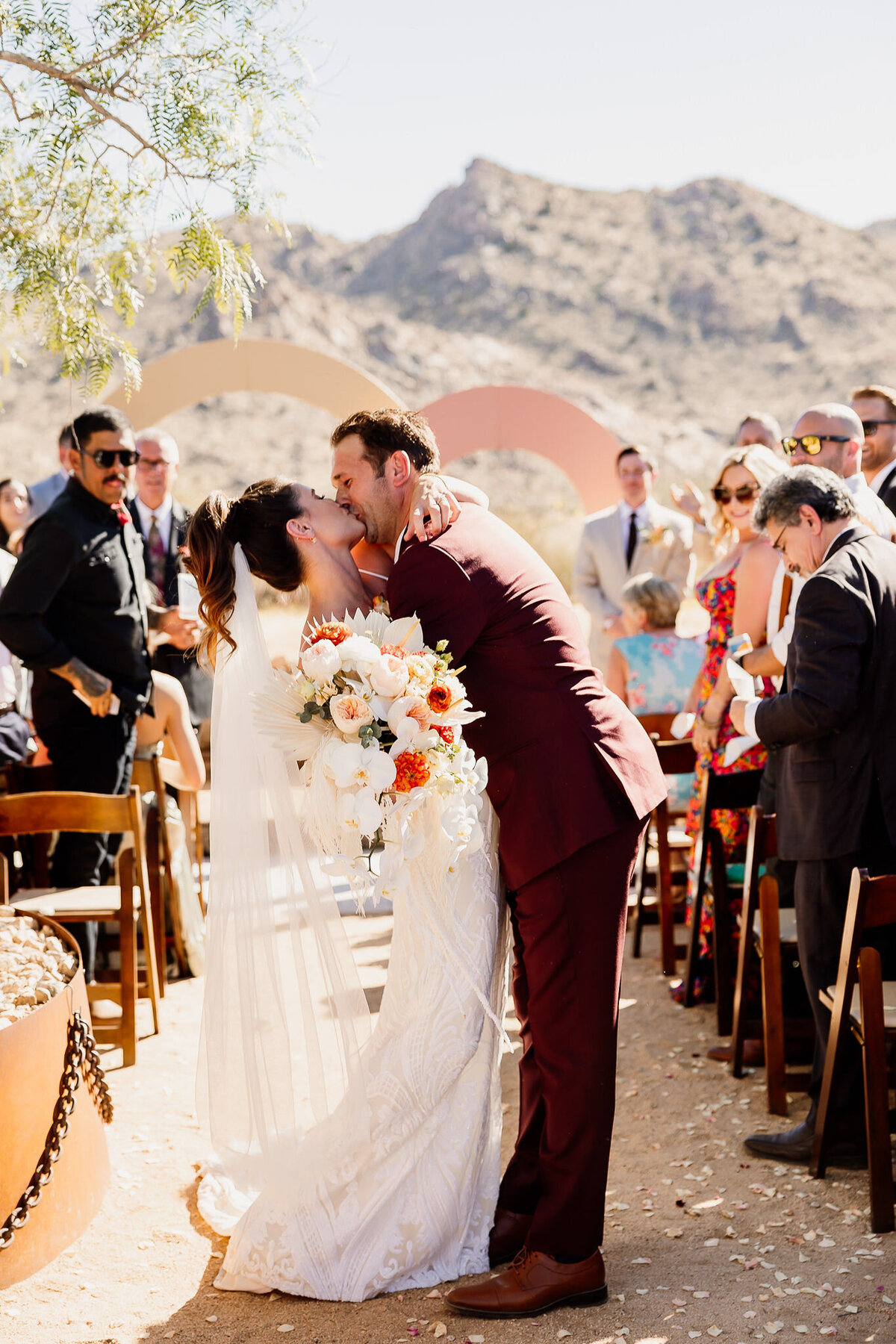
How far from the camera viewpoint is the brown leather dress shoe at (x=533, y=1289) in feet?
10.5

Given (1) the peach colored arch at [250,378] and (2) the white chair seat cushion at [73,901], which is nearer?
(2) the white chair seat cushion at [73,901]

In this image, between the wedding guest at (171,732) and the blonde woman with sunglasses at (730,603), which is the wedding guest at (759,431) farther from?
the wedding guest at (171,732)

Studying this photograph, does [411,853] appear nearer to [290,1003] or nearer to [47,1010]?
[47,1010]

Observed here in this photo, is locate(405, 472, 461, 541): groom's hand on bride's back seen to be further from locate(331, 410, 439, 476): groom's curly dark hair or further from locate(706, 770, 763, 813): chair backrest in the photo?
locate(706, 770, 763, 813): chair backrest

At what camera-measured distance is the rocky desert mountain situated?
48.8m

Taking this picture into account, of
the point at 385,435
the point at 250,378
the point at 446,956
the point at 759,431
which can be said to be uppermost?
the point at 250,378

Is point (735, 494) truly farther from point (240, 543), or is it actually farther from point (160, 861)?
Answer: point (160, 861)

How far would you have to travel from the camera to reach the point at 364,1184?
3398 millimetres

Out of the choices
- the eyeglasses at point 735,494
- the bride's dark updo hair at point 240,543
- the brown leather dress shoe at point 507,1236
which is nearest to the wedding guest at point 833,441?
the eyeglasses at point 735,494

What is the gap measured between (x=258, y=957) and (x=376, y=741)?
0.98 metres

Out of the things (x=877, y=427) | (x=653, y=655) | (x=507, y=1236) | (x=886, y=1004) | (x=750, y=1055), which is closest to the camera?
(x=507, y=1236)

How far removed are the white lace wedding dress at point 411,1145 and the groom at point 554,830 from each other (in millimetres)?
174

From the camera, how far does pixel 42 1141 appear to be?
360 centimetres

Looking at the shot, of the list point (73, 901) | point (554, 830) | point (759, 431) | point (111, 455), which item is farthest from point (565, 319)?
point (554, 830)
